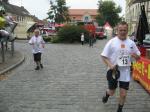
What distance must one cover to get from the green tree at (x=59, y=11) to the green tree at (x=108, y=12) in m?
16.2

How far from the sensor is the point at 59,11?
97.9 metres

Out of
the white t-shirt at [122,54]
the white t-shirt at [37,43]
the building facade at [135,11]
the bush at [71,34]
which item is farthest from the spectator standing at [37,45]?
the bush at [71,34]

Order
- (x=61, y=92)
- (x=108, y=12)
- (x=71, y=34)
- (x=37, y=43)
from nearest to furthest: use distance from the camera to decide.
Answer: (x=61, y=92) → (x=37, y=43) → (x=71, y=34) → (x=108, y=12)

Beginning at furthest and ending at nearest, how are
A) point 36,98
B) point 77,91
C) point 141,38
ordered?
point 141,38 < point 77,91 < point 36,98

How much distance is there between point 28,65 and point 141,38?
20.8 ft

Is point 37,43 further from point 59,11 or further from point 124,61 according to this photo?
point 59,11

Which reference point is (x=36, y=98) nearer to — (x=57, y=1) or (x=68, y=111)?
(x=68, y=111)

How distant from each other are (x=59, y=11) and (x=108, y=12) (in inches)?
1074

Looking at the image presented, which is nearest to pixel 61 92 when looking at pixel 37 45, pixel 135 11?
pixel 37 45

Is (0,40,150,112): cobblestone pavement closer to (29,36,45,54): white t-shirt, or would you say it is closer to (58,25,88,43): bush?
(29,36,45,54): white t-shirt

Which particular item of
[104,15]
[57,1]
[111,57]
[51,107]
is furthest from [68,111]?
Result: [104,15]

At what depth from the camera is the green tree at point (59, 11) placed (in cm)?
9614

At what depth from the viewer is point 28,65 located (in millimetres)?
20469

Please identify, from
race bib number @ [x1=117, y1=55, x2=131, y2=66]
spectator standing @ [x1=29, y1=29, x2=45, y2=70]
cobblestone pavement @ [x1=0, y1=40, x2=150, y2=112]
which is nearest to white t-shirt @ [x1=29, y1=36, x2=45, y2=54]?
spectator standing @ [x1=29, y1=29, x2=45, y2=70]
